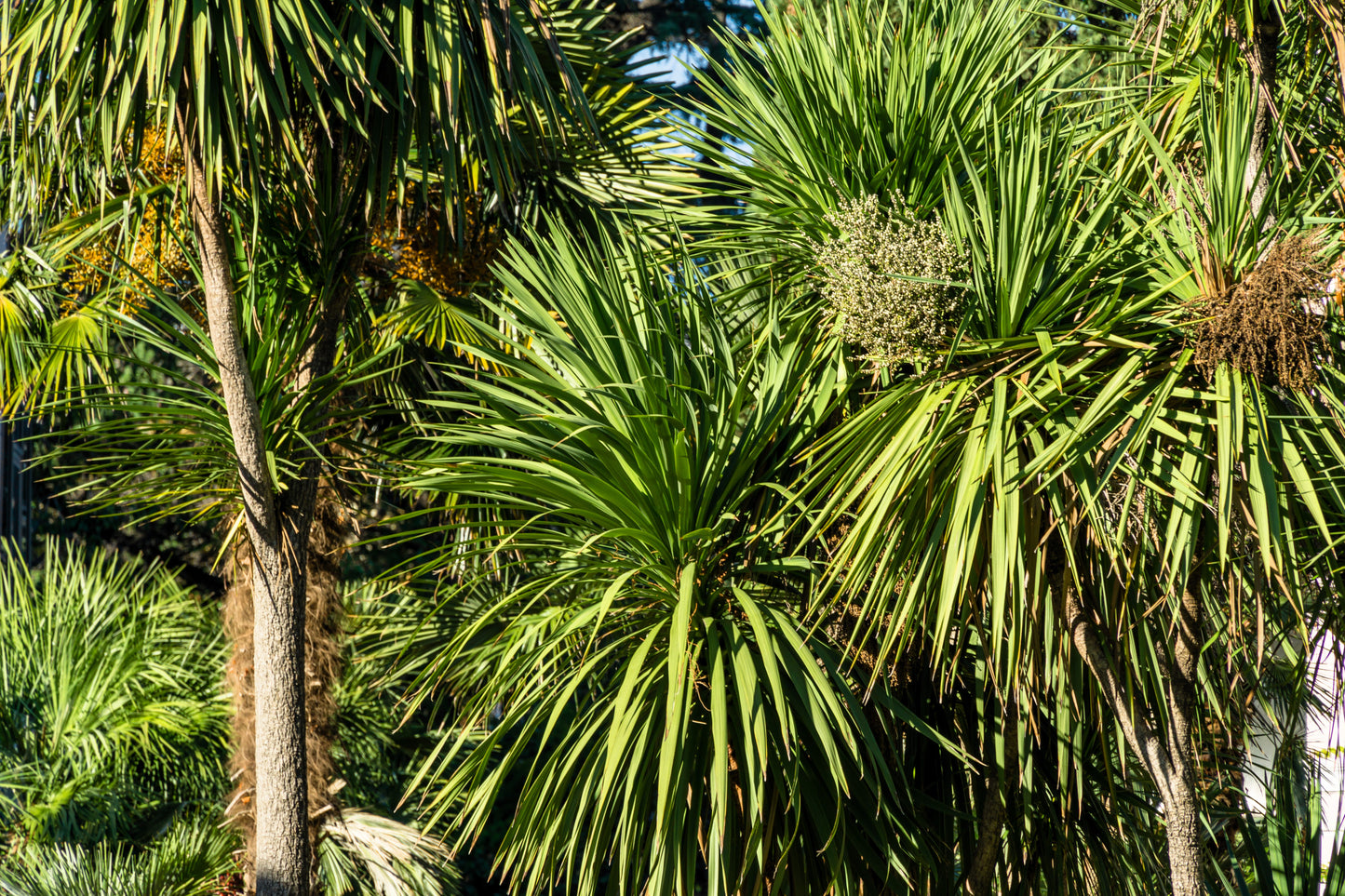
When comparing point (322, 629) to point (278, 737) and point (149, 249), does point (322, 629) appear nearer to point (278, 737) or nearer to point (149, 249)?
point (278, 737)

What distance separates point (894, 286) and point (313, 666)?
4.06m

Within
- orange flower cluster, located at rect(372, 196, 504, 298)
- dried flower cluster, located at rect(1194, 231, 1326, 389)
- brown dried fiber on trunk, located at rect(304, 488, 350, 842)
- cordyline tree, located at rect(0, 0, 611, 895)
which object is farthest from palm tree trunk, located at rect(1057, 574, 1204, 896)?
brown dried fiber on trunk, located at rect(304, 488, 350, 842)

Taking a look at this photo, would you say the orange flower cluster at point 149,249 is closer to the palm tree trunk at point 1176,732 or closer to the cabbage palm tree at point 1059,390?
the cabbage palm tree at point 1059,390

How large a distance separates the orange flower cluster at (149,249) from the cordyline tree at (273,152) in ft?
0.35

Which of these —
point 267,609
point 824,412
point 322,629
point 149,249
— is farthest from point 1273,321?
point 322,629

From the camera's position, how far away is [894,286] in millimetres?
3121

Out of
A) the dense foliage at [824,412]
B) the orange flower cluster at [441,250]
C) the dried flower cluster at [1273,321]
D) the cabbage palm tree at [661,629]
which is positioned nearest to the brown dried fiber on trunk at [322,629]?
the dense foliage at [824,412]

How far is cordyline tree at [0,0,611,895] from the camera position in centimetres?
389

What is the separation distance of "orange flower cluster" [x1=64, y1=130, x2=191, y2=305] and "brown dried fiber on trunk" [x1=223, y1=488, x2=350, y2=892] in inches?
48.8

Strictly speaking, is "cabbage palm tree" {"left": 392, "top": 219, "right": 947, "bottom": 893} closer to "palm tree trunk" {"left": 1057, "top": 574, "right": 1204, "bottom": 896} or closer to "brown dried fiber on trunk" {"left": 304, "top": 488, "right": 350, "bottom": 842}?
"palm tree trunk" {"left": 1057, "top": 574, "right": 1204, "bottom": 896}

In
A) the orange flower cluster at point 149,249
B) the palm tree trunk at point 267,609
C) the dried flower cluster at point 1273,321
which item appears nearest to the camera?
the dried flower cluster at point 1273,321

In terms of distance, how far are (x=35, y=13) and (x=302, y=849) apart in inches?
125

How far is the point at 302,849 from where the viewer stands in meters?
4.34

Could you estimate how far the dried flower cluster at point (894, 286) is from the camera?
313 centimetres
